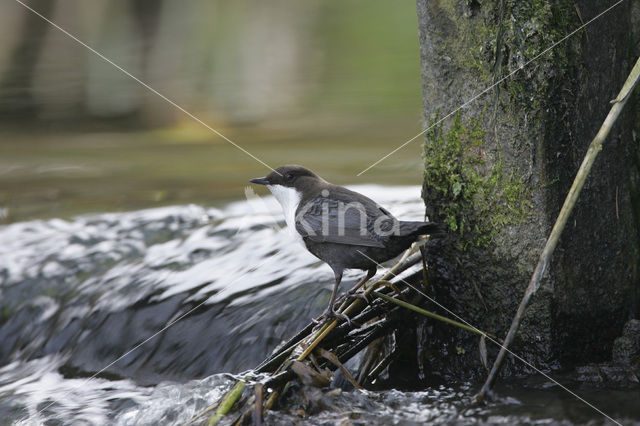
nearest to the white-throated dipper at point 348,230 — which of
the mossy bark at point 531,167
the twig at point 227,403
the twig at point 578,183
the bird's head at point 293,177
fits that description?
the bird's head at point 293,177

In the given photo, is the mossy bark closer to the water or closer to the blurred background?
the water

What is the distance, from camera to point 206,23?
17938 mm

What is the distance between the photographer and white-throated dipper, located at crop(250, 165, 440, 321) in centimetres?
326

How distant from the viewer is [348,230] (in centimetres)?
344

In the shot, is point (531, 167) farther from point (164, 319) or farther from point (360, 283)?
point (164, 319)

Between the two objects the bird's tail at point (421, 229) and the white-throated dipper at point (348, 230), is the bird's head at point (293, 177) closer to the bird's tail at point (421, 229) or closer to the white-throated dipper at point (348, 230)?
the white-throated dipper at point (348, 230)

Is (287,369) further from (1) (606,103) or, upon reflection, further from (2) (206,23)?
(2) (206,23)

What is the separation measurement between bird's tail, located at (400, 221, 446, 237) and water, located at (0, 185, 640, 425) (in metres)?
0.64

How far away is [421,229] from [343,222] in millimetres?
497

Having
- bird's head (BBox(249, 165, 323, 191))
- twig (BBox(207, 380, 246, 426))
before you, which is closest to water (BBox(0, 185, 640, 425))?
twig (BBox(207, 380, 246, 426))

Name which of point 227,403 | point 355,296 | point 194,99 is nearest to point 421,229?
point 355,296

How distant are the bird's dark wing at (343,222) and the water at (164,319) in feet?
2.29

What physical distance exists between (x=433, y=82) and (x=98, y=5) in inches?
682

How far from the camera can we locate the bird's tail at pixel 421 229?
3.09 meters
